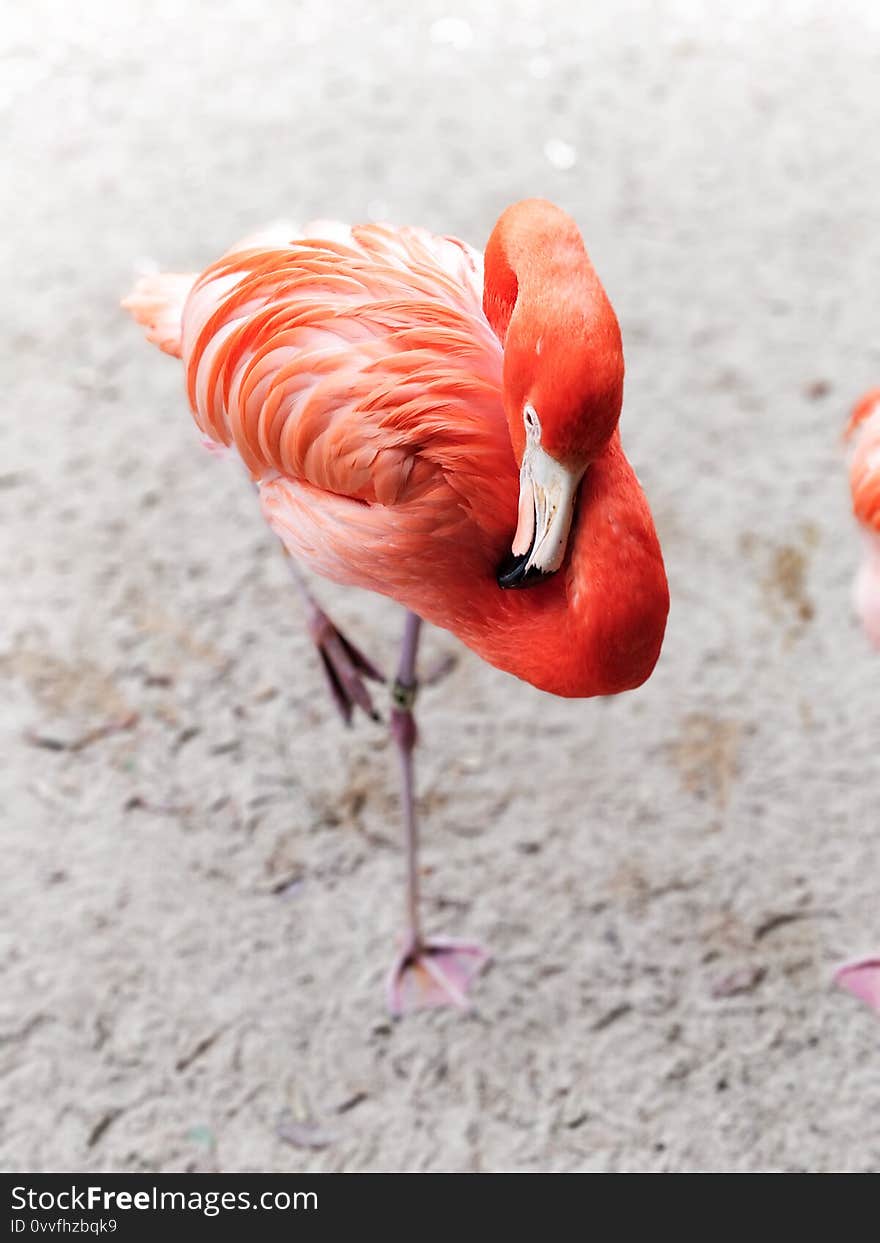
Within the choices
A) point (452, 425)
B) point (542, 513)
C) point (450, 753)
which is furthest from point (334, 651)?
point (542, 513)

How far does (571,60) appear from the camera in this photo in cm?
530

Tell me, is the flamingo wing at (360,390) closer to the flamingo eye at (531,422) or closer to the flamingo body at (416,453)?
the flamingo body at (416,453)

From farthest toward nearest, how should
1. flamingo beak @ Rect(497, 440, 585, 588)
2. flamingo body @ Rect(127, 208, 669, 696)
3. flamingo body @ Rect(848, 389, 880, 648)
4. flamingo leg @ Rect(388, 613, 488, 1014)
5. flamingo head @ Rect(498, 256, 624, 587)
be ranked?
flamingo leg @ Rect(388, 613, 488, 1014) → flamingo body @ Rect(848, 389, 880, 648) → flamingo body @ Rect(127, 208, 669, 696) → flamingo beak @ Rect(497, 440, 585, 588) → flamingo head @ Rect(498, 256, 624, 587)

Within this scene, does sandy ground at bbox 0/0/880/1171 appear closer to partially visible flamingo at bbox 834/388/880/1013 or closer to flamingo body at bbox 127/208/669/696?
partially visible flamingo at bbox 834/388/880/1013

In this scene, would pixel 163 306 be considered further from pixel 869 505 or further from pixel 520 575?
pixel 869 505

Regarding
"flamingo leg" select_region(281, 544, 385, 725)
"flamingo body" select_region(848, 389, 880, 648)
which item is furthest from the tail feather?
"flamingo body" select_region(848, 389, 880, 648)

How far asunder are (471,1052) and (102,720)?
1.23 m

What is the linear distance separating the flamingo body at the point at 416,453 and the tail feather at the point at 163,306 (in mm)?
235

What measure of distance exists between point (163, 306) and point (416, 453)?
0.84 m

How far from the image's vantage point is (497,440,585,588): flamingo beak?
170 cm

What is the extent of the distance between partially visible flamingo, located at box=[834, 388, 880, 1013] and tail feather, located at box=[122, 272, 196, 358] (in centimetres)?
134

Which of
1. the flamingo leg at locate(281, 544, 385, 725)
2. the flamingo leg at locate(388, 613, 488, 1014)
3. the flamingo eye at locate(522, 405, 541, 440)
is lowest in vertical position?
the flamingo leg at locate(388, 613, 488, 1014)
